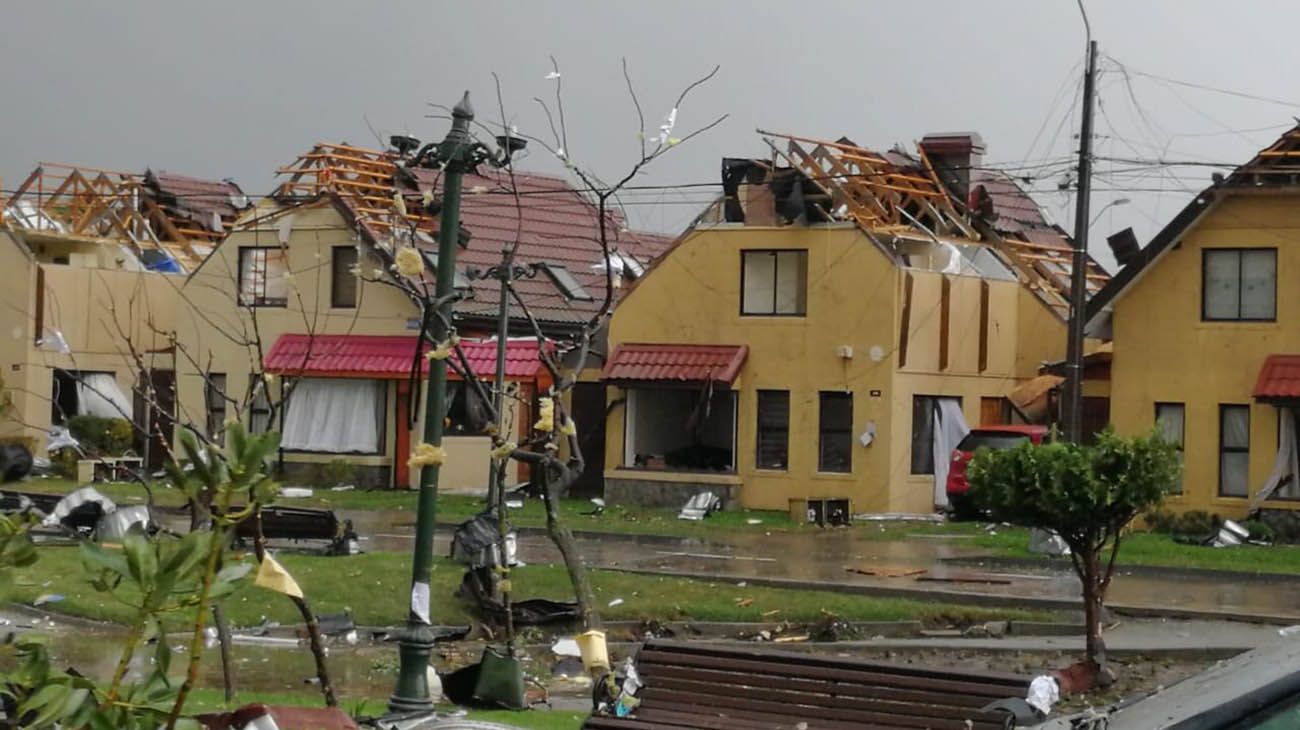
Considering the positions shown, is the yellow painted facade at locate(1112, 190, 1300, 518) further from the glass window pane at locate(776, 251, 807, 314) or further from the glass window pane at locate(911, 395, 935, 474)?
the glass window pane at locate(776, 251, 807, 314)

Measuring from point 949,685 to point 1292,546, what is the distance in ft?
68.2

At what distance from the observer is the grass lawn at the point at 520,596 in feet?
64.8

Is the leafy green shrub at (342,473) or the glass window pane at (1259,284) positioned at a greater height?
the glass window pane at (1259,284)

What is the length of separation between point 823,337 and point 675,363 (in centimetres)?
311

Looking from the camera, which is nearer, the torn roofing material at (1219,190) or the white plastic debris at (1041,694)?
the white plastic debris at (1041,694)

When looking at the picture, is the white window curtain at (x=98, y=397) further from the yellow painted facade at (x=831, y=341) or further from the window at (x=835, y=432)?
the window at (x=835, y=432)

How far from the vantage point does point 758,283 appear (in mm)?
37875

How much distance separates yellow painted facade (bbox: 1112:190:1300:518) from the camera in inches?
1289

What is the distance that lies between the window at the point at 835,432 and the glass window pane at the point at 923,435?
1231 millimetres

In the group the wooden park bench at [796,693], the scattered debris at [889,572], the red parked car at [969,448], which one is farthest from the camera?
the red parked car at [969,448]

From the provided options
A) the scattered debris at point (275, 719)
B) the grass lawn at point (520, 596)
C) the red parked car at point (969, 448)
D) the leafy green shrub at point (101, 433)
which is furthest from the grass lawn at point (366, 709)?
the leafy green shrub at point (101, 433)

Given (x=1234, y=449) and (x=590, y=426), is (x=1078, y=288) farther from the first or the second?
(x=590, y=426)

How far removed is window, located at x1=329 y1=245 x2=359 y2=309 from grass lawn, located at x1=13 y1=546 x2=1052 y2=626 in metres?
19.5

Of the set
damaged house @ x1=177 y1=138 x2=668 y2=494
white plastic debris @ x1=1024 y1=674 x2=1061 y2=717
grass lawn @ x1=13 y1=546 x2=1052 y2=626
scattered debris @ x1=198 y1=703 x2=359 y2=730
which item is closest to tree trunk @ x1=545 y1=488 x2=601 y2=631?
white plastic debris @ x1=1024 y1=674 x2=1061 y2=717
